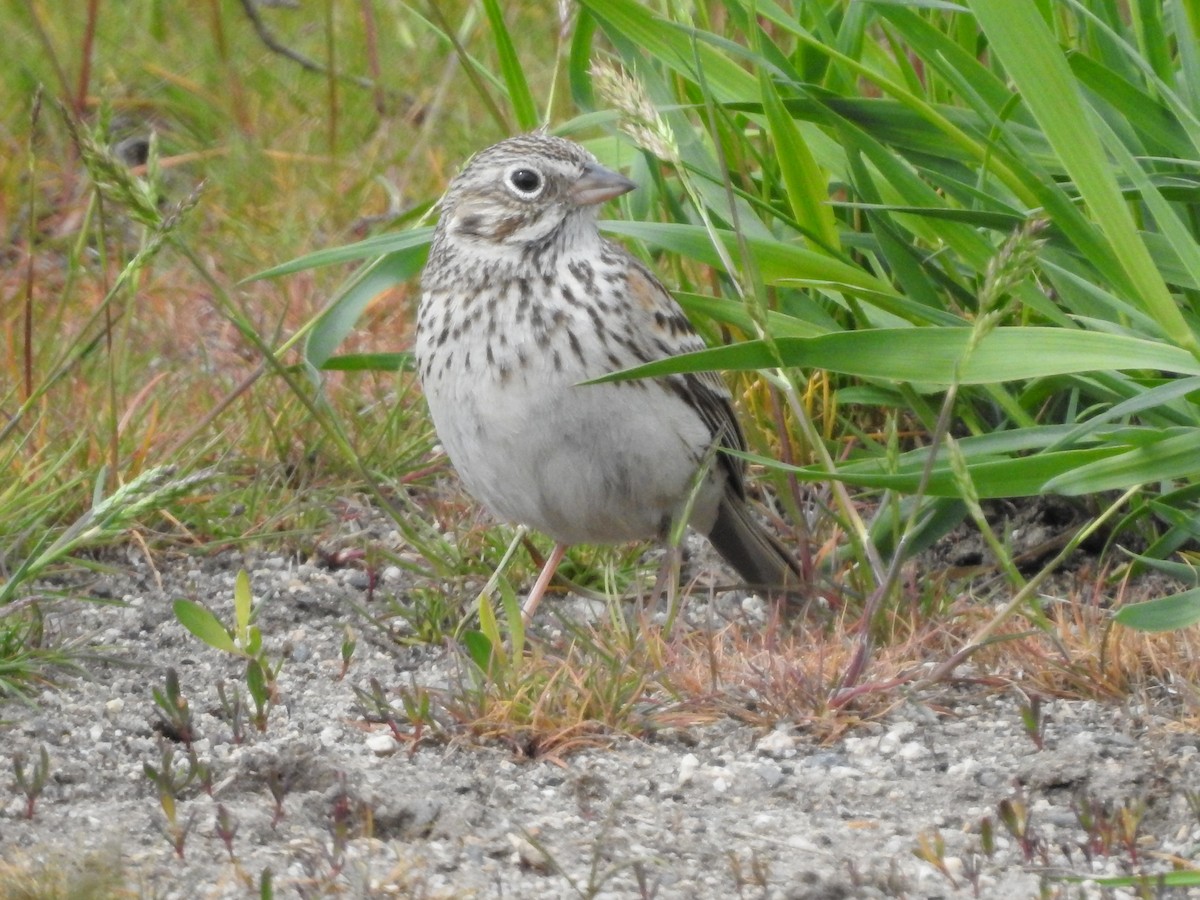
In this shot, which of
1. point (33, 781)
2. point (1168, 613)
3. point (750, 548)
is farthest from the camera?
point (750, 548)

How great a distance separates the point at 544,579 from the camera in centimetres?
453

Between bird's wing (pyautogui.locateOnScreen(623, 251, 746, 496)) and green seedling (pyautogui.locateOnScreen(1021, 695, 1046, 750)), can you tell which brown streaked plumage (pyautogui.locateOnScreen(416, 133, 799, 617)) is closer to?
bird's wing (pyautogui.locateOnScreen(623, 251, 746, 496))

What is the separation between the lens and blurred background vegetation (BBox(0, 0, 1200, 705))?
11.4 ft

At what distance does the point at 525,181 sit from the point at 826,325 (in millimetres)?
875

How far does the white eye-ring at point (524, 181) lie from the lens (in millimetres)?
4250

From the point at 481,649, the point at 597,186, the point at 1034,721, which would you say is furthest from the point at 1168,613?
the point at 597,186

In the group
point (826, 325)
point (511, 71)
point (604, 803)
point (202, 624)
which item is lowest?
point (604, 803)

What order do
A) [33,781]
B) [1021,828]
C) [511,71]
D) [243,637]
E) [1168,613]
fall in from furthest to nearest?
[511,71] < [243,637] < [1168,613] < [33,781] < [1021,828]

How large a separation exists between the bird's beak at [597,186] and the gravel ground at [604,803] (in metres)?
1.30

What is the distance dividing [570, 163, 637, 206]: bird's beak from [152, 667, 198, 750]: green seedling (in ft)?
4.95

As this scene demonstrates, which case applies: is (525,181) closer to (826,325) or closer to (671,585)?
(826,325)

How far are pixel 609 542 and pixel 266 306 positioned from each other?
1.89 metres

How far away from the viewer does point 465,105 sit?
708 cm

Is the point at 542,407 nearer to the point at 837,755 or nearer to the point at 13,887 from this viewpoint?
the point at 837,755
